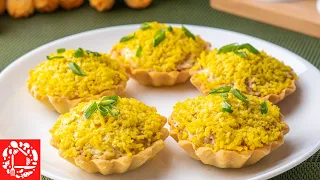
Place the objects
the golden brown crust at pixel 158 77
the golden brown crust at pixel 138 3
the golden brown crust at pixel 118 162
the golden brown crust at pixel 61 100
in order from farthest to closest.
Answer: the golden brown crust at pixel 138 3, the golden brown crust at pixel 158 77, the golden brown crust at pixel 61 100, the golden brown crust at pixel 118 162

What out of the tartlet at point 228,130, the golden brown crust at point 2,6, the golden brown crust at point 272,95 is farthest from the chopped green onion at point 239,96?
the golden brown crust at point 2,6

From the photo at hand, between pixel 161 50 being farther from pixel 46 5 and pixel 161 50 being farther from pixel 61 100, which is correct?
pixel 46 5

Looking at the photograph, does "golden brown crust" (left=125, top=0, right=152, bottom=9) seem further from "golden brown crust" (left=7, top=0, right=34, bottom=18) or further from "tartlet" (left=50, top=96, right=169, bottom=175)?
"tartlet" (left=50, top=96, right=169, bottom=175)

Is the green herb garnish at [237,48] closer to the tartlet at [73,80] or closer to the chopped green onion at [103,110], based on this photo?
the tartlet at [73,80]

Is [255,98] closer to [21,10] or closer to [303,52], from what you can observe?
[303,52]

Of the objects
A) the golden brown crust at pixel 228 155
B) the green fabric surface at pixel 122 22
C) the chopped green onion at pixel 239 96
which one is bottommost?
the green fabric surface at pixel 122 22

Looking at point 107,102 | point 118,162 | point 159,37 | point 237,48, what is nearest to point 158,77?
point 159,37

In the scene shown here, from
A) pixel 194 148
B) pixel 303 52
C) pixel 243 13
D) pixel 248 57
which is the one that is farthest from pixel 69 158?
pixel 243 13
